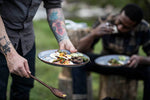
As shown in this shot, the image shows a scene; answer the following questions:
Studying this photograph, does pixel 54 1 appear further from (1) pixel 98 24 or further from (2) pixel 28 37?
(1) pixel 98 24

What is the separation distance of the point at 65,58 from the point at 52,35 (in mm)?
5548

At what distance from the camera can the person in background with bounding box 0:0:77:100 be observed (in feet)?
5.68

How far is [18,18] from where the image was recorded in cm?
200

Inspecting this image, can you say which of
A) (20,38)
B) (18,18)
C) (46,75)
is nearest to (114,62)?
(20,38)

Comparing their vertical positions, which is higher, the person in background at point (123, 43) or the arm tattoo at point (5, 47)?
the arm tattoo at point (5, 47)

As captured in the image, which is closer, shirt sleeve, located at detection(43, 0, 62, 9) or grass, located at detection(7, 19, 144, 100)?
shirt sleeve, located at detection(43, 0, 62, 9)

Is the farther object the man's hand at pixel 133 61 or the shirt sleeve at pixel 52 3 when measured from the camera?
the man's hand at pixel 133 61

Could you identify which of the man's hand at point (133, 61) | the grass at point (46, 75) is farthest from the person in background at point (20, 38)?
the man's hand at point (133, 61)

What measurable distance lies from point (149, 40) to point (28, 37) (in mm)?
1771

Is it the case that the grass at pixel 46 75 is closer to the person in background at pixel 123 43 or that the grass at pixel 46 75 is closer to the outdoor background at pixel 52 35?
the outdoor background at pixel 52 35

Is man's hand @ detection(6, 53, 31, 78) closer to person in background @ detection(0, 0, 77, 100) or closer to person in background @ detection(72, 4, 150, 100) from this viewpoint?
person in background @ detection(0, 0, 77, 100)

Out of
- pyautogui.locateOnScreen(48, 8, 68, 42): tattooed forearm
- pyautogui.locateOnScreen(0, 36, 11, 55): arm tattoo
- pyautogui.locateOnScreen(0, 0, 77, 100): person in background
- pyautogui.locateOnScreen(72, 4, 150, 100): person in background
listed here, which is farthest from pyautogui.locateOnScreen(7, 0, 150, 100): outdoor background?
pyautogui.locateOnScreen(0, 36, 11, 55): arm tattoo

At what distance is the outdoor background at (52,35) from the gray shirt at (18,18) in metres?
1.48

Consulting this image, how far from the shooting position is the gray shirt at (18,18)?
194 centimetres
